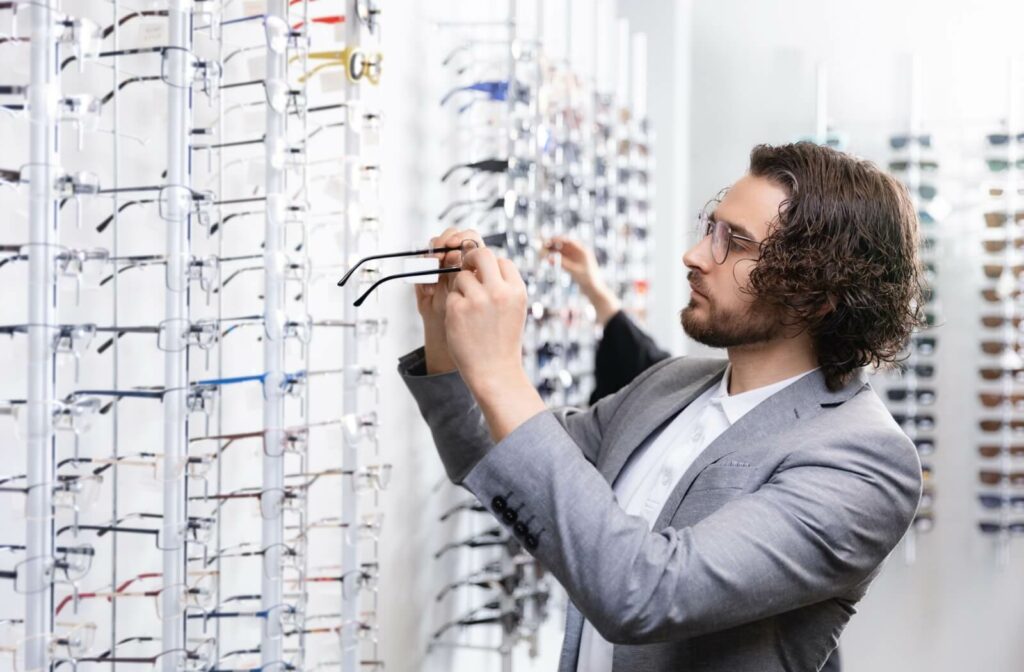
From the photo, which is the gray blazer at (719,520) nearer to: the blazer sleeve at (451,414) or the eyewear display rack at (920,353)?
the blazer sleeve at (451,414)

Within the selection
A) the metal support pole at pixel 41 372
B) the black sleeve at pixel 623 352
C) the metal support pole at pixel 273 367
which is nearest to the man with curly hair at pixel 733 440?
the metal support pole at pixel 273 367

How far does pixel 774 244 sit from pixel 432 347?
0.50m

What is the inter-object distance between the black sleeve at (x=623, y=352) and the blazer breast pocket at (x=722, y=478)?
75.6 inches

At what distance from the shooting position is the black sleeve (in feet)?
11.3

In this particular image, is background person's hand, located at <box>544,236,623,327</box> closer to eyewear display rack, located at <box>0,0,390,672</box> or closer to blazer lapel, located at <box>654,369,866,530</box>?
eyewear display rack, located at <box>0,0,390,672</box>

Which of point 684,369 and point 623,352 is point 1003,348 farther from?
point 684,369

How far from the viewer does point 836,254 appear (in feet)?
5.20

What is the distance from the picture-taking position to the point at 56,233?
1.53 meters

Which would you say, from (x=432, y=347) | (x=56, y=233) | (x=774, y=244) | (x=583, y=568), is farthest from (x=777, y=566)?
(x=56, y=233)

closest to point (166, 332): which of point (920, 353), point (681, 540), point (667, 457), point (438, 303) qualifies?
point (438, 303)

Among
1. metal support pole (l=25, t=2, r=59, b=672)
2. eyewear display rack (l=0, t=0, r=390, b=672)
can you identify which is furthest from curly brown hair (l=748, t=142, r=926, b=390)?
metal support pole (l=25, t=2, r=59, b=672)

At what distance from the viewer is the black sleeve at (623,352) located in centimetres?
343

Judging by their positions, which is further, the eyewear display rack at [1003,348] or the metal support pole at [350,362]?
the eyewear display rack at [1003,348]

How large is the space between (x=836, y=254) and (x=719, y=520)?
47 cm
